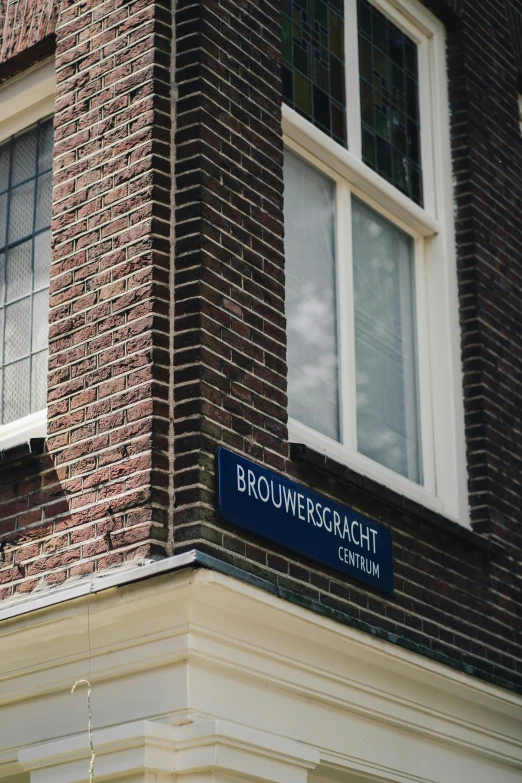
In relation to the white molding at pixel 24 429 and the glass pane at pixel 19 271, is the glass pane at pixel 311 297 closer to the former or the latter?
the white molding at pixel 24 429

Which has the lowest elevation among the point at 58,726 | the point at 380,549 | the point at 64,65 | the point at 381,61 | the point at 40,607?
the point at 58,726

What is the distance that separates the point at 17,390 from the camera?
7047mm

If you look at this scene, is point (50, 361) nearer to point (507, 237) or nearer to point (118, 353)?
point (118, 353)

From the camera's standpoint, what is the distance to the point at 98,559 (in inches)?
231

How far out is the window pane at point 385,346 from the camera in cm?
769

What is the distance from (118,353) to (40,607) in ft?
4.05

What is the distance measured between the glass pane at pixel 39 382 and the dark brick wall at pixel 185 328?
0.44m

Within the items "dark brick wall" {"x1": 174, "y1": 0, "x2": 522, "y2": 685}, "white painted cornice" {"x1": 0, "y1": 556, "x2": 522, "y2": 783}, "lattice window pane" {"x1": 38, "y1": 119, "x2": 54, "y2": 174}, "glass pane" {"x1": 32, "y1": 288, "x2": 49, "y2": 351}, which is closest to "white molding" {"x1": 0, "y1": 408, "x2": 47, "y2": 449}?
"glass pane" {"x1": 32, "y1": 288, "x2": 49, "y2": 351}

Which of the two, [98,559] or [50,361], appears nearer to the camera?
[98,559]

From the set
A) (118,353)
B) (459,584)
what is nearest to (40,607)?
(118,353)

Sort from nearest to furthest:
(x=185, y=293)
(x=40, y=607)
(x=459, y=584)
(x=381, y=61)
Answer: (x=40, y=607), (x=185, y=293), (x=459, y=584), (x=381, y=61)

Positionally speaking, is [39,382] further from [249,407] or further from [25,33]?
[25,33]

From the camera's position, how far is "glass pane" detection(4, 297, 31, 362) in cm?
711

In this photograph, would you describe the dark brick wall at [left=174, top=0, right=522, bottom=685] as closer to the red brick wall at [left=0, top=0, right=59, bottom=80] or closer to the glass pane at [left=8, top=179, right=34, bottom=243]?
the red brick wall at [left=0, top=0, right=59, bottom=80]
